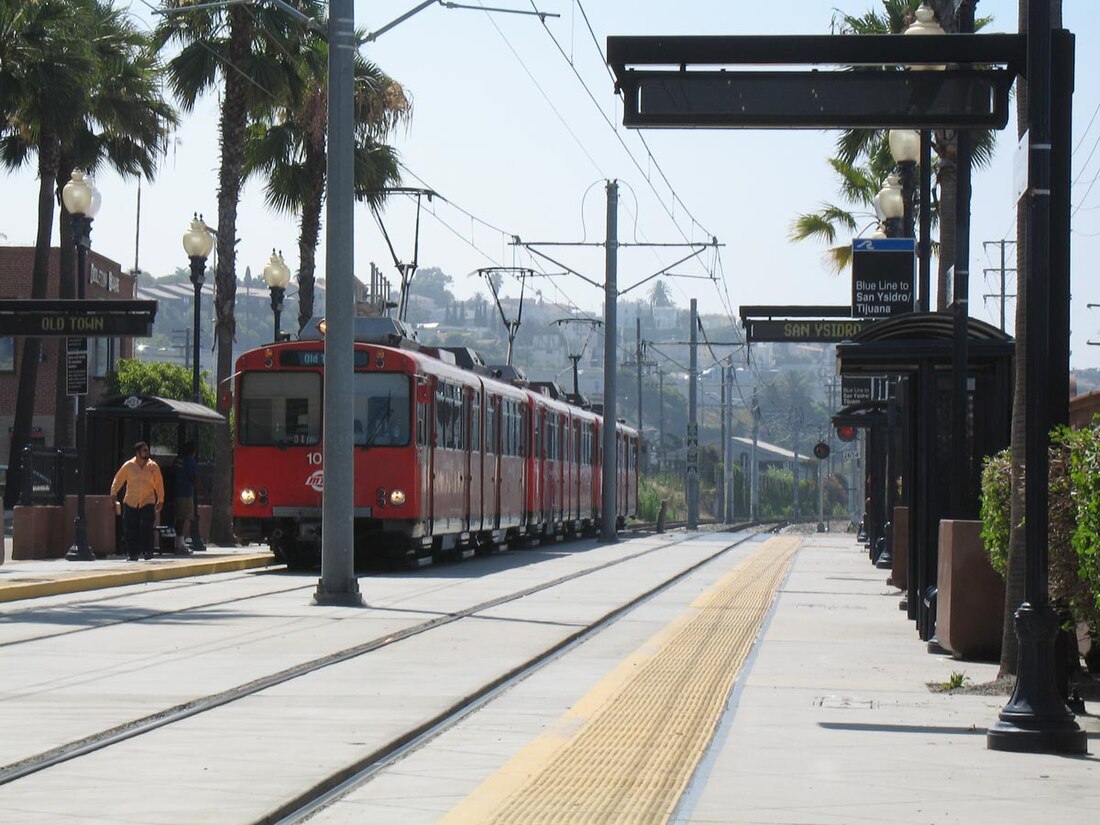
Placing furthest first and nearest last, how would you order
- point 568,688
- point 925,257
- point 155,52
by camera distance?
point 155,52 < point 925,257 < point 568,688

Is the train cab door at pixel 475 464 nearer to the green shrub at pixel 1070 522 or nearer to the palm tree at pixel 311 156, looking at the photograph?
the palm tree at pixel 311 156

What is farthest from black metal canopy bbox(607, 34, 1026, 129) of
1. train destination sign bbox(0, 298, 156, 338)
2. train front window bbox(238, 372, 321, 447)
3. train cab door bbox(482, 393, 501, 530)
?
train cab door bbox(482, 393, 501, 530)

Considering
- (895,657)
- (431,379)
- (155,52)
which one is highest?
(155,52)

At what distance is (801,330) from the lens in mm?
32469

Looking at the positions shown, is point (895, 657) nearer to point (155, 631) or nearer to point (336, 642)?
point (336, 642)

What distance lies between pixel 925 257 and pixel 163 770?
15.1 meters

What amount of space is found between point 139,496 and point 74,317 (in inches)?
139

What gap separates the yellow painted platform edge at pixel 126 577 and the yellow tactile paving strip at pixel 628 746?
7.60m

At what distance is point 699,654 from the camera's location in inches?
567

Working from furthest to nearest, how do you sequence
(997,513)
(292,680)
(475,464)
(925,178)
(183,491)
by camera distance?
(475,464)
(183,491)
(925,178)
(997,513)
(292,680)

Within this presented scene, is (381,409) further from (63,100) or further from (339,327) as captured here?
(63,100)

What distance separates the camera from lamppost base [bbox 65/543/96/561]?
89.6 feet

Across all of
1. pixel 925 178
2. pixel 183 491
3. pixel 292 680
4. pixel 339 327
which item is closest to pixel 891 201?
pixel 925 178

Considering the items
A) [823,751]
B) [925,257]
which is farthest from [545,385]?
[823,751]
